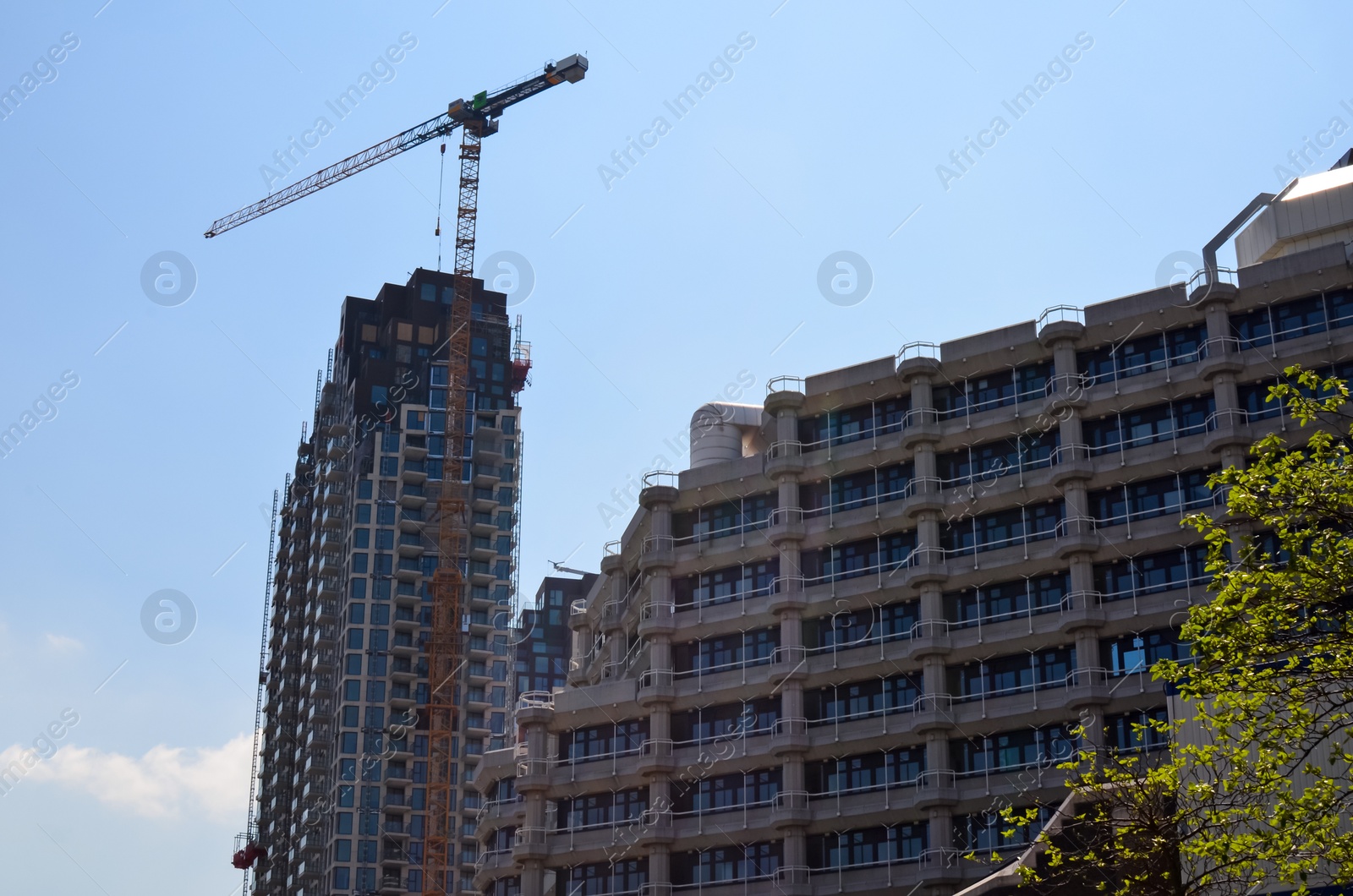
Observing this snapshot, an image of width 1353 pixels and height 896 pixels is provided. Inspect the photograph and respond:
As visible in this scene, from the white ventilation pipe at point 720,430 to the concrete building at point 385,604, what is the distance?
5404 cm

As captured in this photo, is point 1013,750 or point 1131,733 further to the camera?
point 1013,750

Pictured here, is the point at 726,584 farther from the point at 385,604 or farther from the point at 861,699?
the point at 385,604

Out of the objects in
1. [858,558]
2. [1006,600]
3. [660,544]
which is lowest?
[1006,600]

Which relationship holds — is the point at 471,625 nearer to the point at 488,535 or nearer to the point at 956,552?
the point at 488,535

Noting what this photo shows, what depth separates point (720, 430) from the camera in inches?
3907

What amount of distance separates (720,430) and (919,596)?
18234 mm

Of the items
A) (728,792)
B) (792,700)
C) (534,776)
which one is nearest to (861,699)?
(792,700)

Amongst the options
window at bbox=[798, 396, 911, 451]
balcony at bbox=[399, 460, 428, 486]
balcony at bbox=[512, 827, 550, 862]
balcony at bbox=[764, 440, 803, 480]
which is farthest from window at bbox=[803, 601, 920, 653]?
balcony at bbox=[399, 460, 428, 486]

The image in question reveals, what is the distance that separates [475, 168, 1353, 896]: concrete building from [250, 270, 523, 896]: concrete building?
2205 inches

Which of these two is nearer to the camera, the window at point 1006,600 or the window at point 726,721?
the window at point 1006,600

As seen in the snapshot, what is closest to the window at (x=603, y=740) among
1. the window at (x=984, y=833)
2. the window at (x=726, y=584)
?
the window at (x=726, y=584)

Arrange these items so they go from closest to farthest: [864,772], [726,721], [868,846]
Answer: [868,846] < [864,772] < [726,721]

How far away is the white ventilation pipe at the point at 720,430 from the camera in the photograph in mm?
98875

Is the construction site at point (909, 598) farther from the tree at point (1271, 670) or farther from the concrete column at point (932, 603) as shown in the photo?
the tree at point (1271, 670)
